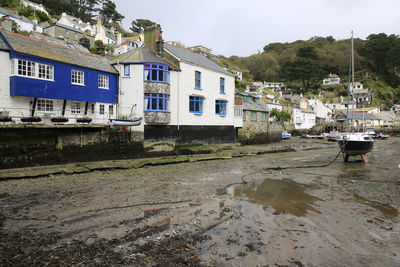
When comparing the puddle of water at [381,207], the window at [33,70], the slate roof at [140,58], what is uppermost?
→ the slate roof at [140,58]

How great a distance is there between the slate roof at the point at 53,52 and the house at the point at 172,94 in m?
1.66

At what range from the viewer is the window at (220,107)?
97.8 feet

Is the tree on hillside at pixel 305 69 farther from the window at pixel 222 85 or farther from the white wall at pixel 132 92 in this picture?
the white wall at pixel 132 92

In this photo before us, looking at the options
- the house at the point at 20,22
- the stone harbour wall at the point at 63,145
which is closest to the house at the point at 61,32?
the house at the point at 20,22

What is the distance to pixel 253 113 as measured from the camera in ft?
147

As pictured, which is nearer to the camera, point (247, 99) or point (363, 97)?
point (247, 99)

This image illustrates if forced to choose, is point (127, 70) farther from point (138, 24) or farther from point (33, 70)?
point (138, 24)

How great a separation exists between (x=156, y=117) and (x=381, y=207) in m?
17.1

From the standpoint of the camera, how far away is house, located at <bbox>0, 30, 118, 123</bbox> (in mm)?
16266

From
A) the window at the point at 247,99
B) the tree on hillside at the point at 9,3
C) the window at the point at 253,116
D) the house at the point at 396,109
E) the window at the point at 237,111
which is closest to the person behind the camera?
the window at the point at 237,111

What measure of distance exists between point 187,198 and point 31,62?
14.5 meters

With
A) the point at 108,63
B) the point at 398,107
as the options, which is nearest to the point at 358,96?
the point at 398,107

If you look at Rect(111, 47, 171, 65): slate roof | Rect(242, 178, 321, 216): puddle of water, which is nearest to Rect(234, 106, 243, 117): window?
Rect(111, 47, 171, 65): slate roof

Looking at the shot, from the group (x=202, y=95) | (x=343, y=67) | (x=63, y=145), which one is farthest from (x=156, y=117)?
A: (x=343, y=67)
